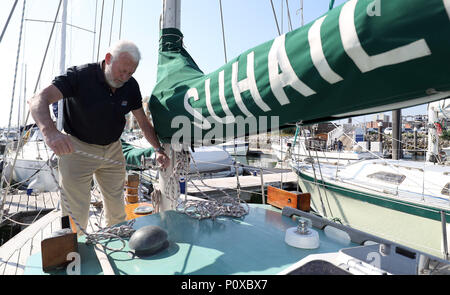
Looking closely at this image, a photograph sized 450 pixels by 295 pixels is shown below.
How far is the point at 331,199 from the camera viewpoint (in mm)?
6129

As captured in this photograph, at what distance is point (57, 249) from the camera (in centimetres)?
133

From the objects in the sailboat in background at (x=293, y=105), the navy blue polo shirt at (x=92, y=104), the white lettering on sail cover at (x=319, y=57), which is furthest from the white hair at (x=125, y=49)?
the white lettering on sail cover at (x=319, y=57)

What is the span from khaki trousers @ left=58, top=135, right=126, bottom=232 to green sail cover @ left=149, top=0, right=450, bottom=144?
2.89ft

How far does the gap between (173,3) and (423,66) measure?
2.16 metres

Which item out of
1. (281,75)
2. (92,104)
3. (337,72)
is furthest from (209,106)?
(92,104)

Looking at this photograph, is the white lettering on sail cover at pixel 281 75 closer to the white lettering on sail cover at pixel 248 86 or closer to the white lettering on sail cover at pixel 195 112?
the white lettering on sail cover at pixel 248 86

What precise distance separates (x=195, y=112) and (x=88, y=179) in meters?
1.03

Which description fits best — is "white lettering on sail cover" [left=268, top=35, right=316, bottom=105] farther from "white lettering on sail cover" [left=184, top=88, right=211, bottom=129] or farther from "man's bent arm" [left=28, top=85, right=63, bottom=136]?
"man's bent arm" [left=28, top=85, right=63, bottom=136]

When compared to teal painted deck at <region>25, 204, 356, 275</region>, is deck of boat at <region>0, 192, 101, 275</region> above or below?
below

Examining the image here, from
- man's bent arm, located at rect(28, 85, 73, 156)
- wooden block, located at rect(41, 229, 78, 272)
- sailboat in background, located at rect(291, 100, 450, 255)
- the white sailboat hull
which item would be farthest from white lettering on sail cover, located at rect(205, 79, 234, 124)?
the white sailboat hull

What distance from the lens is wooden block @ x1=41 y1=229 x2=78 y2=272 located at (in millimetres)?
1290

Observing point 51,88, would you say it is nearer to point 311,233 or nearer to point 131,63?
point 131,63

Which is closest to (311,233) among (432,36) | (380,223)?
(432,36)

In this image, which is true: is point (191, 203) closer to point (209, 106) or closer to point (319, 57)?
point (209, 106)
